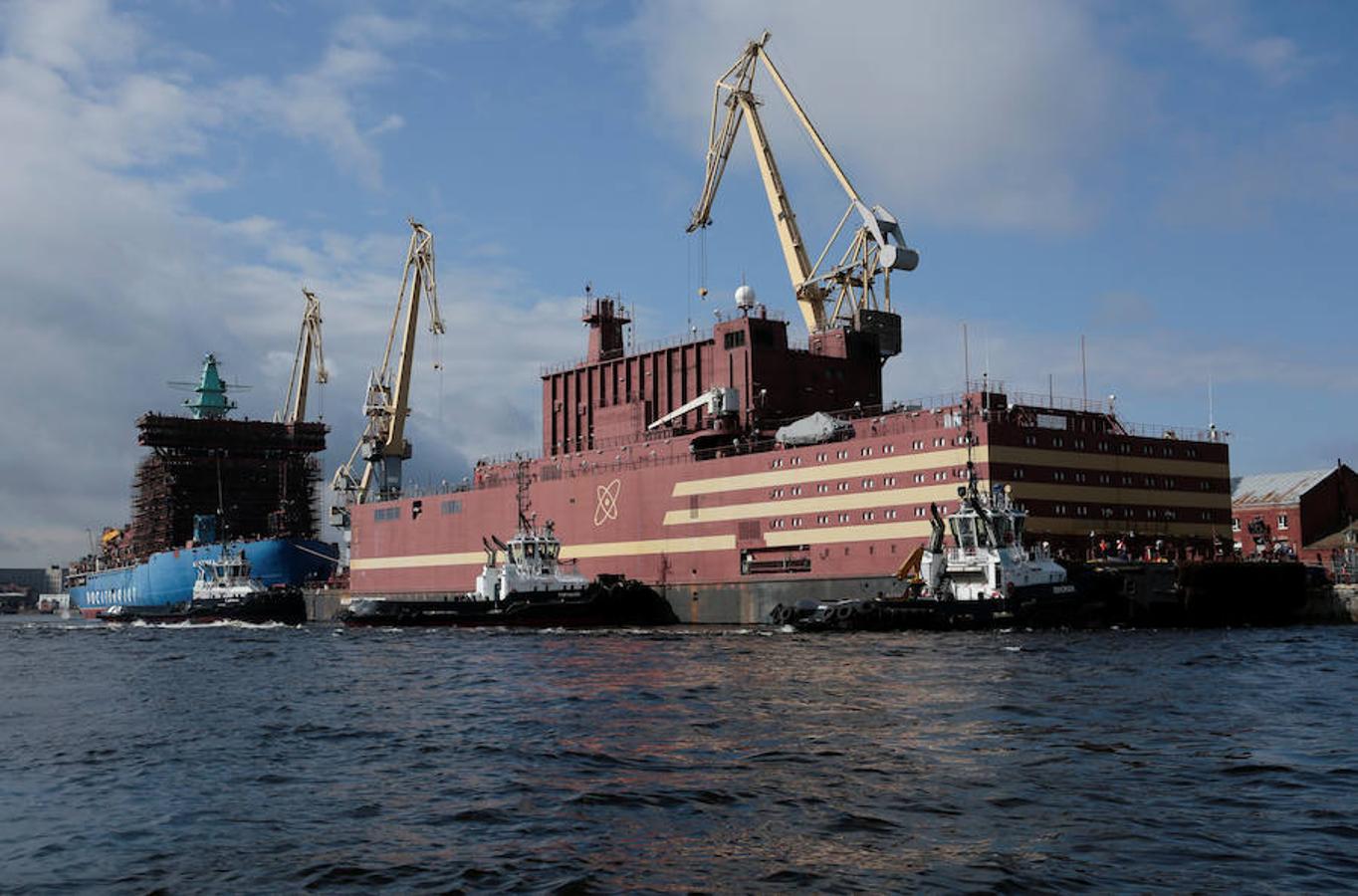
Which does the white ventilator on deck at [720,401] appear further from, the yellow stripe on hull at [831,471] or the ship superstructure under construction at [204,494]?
the ship superstructure under construction at [204,494]

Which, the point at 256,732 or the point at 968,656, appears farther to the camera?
the point at 968,656

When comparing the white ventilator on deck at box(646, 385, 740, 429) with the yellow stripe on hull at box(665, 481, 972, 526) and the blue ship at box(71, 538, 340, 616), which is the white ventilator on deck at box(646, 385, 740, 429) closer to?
the yellow stripe on hull at box(665, 481, 972, 526)

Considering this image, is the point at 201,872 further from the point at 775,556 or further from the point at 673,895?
the point at 775,556

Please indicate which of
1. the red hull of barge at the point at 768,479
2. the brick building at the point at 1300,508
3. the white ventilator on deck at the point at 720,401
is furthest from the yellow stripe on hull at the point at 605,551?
the brick building at the point at 1300,508

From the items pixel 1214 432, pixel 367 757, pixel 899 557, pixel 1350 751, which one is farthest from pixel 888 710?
pixel 1214 432

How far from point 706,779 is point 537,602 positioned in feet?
162

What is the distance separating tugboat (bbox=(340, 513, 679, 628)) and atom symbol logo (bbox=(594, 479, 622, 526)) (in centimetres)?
684

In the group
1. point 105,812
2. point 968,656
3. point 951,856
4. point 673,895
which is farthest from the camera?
point 968,656

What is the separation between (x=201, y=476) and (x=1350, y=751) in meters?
130

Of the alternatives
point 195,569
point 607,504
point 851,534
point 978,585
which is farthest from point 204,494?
point 978,585

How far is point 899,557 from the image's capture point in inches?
2484

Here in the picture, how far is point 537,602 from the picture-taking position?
224 ft

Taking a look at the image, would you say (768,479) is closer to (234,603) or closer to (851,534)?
(851,534)

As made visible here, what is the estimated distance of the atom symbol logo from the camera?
80688 millimetres
